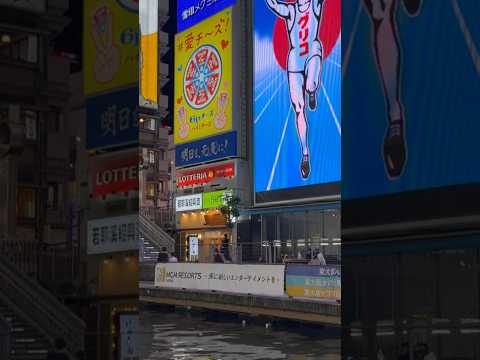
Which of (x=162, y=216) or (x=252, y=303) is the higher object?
(x=162, y=216)

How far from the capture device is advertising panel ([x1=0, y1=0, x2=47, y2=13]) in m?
1.06

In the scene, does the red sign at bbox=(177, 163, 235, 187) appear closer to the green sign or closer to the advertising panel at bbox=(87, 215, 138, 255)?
the green sign

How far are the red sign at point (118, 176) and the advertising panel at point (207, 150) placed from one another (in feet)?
58.4

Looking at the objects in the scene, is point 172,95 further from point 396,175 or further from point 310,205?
point 396,175

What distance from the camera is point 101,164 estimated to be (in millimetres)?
1196

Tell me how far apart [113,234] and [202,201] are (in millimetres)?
18267

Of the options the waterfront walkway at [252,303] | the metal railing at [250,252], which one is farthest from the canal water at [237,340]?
the metal railing at [250,252]

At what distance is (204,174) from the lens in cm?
2022

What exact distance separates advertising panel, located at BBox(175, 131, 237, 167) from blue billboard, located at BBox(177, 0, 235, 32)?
12.8 ft

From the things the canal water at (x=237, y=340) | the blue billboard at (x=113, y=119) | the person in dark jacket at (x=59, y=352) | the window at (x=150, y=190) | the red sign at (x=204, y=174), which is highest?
the red sign at (x=204, y=174)

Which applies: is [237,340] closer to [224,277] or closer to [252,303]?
[252,303]

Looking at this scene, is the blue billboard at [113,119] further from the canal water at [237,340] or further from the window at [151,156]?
the window at [151,156]

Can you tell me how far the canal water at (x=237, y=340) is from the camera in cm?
803

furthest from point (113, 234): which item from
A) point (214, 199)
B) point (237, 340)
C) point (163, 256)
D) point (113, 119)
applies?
point (214, 199)
